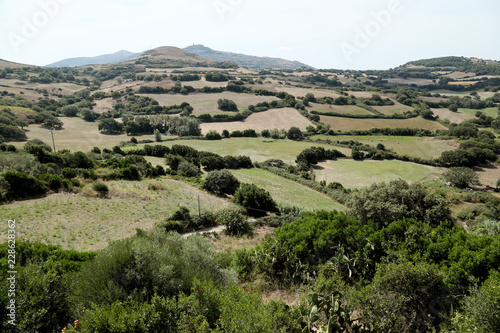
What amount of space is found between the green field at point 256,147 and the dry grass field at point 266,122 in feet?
35.8

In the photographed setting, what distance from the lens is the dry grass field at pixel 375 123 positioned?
282 feet

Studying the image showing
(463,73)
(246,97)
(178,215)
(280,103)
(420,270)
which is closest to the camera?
(420,270)

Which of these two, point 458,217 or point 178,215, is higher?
point 178,215

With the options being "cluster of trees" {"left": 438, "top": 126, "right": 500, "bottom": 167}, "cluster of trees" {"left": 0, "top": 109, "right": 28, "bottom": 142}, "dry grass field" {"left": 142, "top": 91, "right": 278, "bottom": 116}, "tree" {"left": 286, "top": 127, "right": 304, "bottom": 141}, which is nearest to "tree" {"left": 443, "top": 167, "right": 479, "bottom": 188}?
"cluster of trees" {"left": 438, "top": 126, "right": 500, "bottom": 167}

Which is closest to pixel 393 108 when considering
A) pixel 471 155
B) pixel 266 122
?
pixel 266 122

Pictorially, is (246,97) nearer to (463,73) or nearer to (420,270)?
(420,270)

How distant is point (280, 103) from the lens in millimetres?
109312

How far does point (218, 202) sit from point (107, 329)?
2420cm

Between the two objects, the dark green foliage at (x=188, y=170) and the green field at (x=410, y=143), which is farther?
the green field at (x=410, y=143)

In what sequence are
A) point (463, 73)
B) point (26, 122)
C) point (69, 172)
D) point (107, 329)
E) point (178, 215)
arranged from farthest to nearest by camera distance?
1. point (463, 73)
2. point (26, 122)
3. point (69, 172)
4. point (178, 215)
5. point (107, 329)

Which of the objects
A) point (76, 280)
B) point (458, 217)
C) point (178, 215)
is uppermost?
point (76, 280)

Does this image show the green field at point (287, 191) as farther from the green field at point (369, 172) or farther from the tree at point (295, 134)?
the tree at point (295, 134)

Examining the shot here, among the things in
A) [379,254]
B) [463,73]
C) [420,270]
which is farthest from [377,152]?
[463,73]

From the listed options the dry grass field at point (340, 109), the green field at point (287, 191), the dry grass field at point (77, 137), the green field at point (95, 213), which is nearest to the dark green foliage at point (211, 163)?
the green field at point (287, 191)
